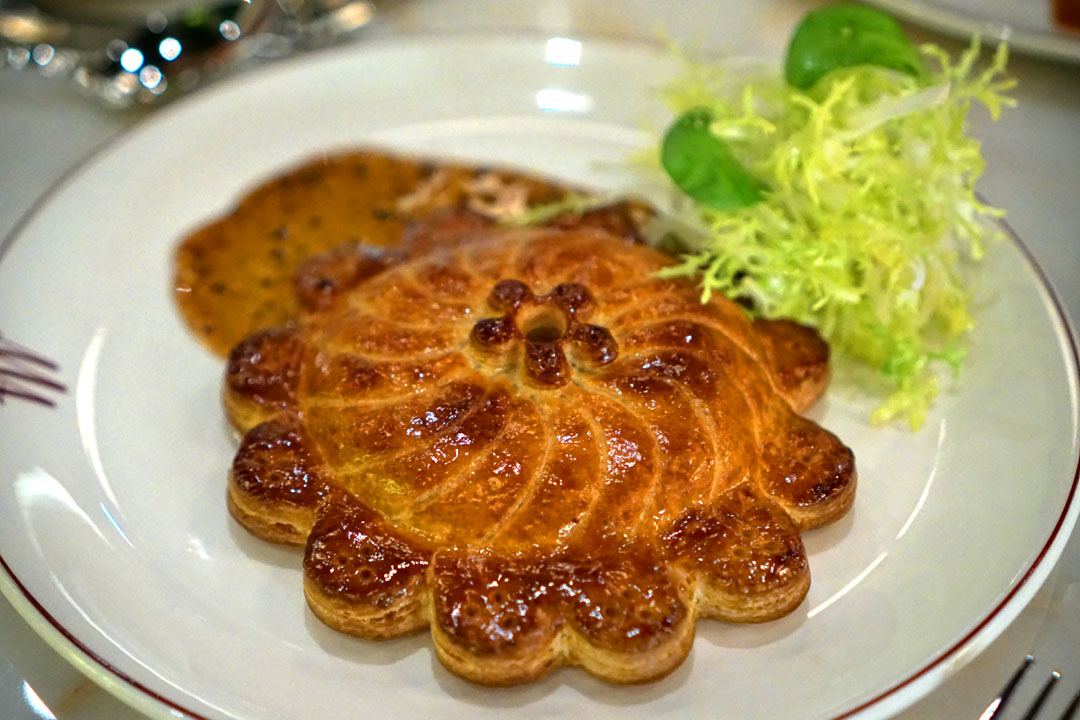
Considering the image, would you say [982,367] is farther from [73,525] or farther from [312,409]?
[73,525]

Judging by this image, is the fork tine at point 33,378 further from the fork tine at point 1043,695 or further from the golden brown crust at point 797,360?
the fork tine at point 1043,695

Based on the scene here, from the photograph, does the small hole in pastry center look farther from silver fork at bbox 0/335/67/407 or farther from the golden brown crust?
silver fork at bbox 0/335/67/407

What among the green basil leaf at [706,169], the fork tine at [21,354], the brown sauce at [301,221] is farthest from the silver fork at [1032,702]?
the fork tine at [21,354]

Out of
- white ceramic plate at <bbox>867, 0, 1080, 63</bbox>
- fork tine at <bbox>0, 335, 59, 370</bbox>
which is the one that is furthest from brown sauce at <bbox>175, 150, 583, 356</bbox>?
white ceramic plate at <bbox>867, 0, 1080, 63</bbox>

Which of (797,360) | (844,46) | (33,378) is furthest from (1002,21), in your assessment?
(33,378)

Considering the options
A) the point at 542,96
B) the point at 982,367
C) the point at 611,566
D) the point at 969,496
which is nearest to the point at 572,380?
the point at 611,566

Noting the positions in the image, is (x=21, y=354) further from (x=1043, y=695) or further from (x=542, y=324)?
(x=1043, y=695)
